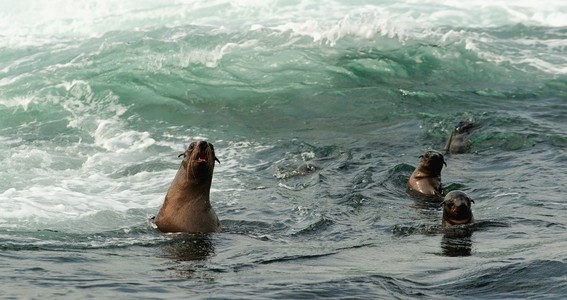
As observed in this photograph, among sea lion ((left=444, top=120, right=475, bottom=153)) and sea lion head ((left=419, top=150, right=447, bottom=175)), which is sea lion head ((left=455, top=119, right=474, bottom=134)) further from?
sea lion head ((left=419, top=150, right=447, bottom=175))

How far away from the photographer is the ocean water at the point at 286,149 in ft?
19.0

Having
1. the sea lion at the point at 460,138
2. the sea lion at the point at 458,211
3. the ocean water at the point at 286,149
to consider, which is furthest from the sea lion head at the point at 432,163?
the sea lion at the point at 458,211

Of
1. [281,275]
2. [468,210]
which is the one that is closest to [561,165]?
[468,210]

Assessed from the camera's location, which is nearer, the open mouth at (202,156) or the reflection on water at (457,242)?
the reflection on water at (457,242)

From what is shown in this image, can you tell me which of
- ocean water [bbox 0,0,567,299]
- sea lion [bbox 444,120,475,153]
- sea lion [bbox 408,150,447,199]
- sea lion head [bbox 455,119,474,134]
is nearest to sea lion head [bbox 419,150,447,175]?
sea lion [bbox 408,150,447,199]

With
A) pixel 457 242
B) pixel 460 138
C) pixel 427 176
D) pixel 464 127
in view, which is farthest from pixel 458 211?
pixel 464 127

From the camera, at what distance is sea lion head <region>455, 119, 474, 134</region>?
41.1 ft

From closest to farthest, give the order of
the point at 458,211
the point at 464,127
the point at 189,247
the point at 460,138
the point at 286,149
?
the point at 189,247 → the point at 458,211 → the point at 460,138 → the point at 286,149 → the point at 464,127

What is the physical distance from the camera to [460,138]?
1220 cm

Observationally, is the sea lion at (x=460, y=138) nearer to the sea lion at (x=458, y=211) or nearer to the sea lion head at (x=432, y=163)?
the sea lion head at (x=432, y=163)

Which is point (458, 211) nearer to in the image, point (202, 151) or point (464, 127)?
point (202, 151)

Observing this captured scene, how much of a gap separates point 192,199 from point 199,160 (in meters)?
0.32

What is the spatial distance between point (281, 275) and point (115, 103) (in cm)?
1021

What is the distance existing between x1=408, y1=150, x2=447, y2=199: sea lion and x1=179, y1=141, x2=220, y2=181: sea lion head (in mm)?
2929
